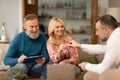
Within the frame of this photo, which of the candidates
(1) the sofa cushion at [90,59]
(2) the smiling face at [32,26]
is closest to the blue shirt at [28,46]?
(2) the smiling face at [32,26]

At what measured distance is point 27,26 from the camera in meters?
3.00

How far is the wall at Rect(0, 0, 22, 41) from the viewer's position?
502cm

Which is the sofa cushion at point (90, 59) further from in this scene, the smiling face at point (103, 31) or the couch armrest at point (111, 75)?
the couch armrest at point (111, 75)

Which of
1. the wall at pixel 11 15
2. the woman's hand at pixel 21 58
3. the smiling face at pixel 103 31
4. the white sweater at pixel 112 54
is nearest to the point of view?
the white sweater at pixel 112 54

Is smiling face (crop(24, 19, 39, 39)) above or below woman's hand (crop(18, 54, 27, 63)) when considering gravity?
above

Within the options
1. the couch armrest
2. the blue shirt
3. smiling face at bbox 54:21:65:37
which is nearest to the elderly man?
the blue shirt

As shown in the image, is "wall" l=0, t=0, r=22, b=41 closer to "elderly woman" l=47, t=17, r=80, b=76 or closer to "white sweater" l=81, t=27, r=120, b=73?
"elderly woman" l=47, t=17, r=80, b=76

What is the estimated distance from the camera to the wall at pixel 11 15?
16.5 ft

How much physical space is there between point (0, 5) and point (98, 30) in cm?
318

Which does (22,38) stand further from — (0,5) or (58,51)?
(0,5)

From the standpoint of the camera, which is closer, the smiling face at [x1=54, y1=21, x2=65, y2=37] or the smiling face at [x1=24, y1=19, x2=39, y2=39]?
the smiling face at [x1=24, y1=19, x2=39, y2=39]

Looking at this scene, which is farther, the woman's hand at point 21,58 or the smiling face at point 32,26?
the smiling face at point 32,26

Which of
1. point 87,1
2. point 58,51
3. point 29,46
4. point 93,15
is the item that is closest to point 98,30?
point 58,51

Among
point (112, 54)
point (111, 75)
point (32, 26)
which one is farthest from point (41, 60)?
point (111, 75)
